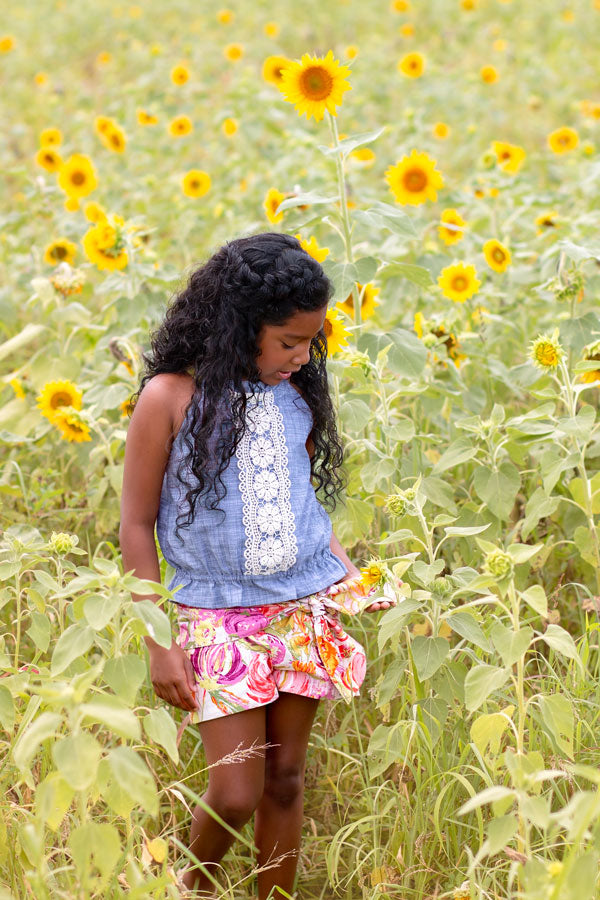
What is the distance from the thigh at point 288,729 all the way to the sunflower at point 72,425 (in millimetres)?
846

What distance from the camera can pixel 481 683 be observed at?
61.9 inches

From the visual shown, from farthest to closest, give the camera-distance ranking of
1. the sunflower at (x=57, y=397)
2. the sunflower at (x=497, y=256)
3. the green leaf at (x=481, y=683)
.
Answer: the sunflower at (x=497, y=256)
the sunflower at (x=57, y=397)
the green leaf at (x=481, y=683)

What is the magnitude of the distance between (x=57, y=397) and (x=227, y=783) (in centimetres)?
113

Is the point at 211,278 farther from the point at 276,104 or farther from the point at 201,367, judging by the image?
the point at 276,104

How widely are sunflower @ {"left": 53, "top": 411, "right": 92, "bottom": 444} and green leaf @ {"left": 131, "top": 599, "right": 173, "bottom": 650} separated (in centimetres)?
101

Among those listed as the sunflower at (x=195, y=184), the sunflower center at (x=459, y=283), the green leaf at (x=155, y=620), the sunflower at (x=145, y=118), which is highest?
the sunflower at (x=145, y=118)

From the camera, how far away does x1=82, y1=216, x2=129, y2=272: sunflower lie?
2.77 metres

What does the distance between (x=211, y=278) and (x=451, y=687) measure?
0.85 m

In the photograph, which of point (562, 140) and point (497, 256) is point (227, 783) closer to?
point (497, 256)

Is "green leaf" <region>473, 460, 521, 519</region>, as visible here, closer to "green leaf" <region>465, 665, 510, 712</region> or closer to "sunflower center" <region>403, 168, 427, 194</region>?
"green leaf" <region>465, 665, 510, 712</region>

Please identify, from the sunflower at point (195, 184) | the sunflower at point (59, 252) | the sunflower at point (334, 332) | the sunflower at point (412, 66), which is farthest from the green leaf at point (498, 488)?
the sunflower at point (412, 66)

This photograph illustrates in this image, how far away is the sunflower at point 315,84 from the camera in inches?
92.5

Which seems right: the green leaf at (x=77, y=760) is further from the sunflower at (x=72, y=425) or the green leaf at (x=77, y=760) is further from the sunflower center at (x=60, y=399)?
the sunflower center at (x=60, y=399)

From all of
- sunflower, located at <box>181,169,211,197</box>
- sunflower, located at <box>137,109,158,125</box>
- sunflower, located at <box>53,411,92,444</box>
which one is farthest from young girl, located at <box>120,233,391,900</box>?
sunflower, located at <box>137,109,158,125</box>
